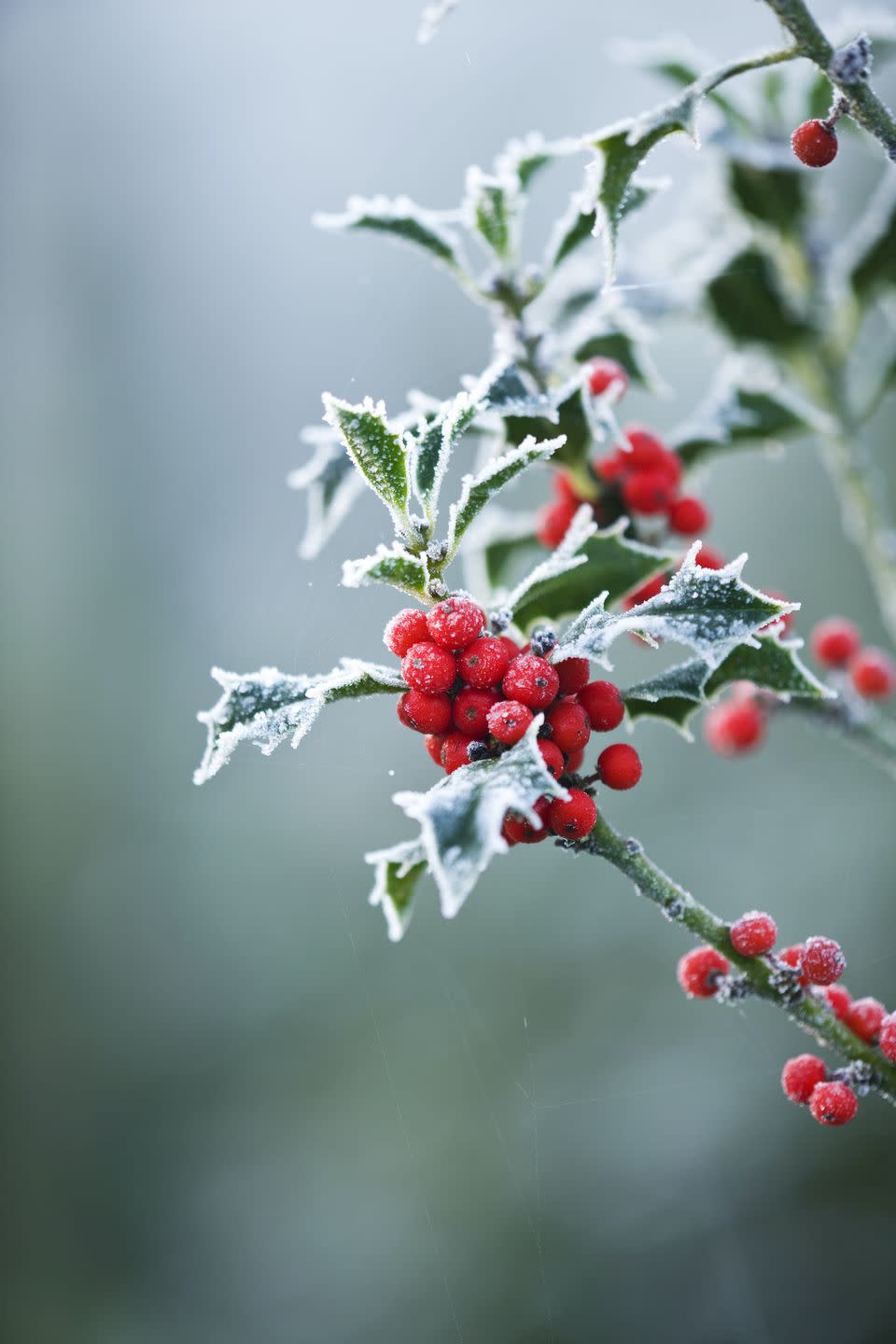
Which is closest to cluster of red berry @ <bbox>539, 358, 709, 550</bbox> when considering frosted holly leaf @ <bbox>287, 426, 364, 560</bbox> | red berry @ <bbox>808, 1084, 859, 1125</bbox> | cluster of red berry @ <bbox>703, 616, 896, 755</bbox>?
frosted holly leaf @ <bbox>287, 426, 364, 560</bbox>

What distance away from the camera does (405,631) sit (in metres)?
0.92

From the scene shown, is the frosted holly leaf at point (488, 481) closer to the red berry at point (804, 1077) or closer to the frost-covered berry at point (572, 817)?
the frost-covered berry at point (572, 817)

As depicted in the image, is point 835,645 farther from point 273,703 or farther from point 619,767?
point 273,703

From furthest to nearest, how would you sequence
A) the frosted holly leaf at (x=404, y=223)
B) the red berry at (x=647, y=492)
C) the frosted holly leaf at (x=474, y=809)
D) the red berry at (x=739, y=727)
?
the red berry at (x=739, y=727), the red berry at (x=647, y=492), the frosted holly leaf at (x=404, y=223), the frosted holly leaf at (x=474, y=809)

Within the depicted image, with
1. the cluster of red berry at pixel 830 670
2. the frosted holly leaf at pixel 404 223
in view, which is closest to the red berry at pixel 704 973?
the cluster of red berry at pixel 830 670

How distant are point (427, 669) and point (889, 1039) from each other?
0.53m

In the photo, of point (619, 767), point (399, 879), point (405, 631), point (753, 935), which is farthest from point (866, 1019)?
point (405, 631)

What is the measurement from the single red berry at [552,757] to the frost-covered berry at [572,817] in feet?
0.08

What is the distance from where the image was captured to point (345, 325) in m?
5.25

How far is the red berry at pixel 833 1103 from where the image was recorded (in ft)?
3.05

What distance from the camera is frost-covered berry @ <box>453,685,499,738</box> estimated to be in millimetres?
903

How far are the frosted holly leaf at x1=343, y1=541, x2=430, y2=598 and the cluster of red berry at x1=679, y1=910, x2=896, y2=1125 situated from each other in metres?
0.41

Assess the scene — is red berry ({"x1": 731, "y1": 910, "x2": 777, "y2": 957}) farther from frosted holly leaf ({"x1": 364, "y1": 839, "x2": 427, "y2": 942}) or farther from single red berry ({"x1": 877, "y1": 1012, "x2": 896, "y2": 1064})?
frosted holly leaf ({"x1": 364, "y1": 839, "x2": 427, "y2": 942})

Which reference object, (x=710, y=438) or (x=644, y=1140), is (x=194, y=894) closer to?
(x=644, y=1140)
